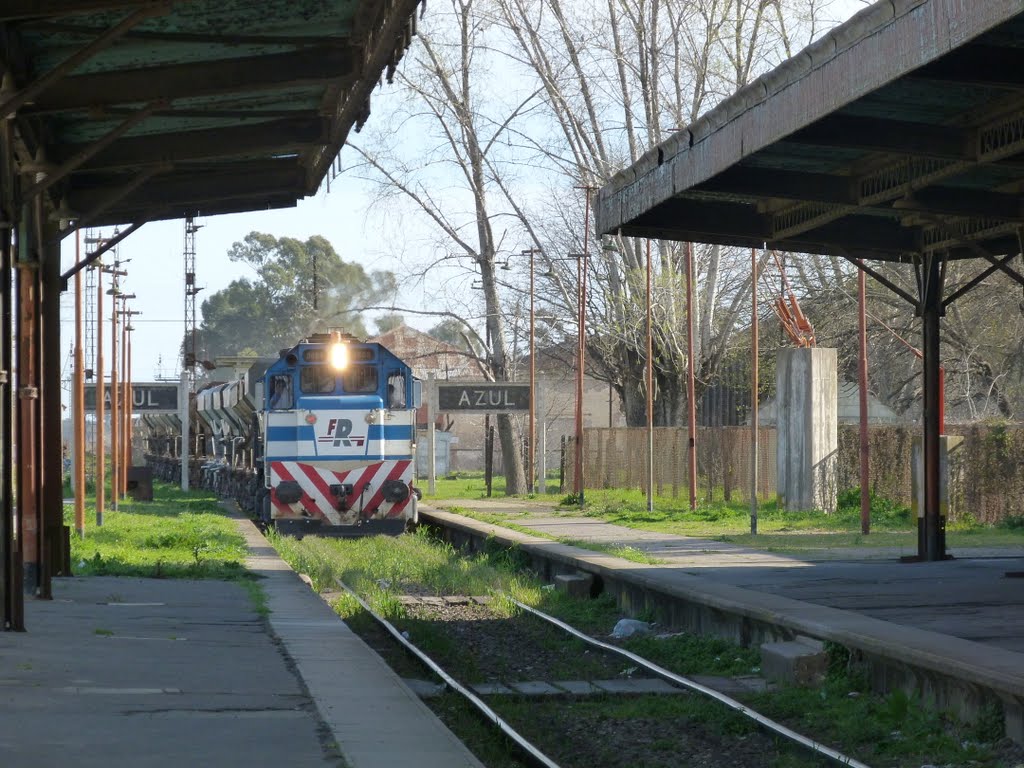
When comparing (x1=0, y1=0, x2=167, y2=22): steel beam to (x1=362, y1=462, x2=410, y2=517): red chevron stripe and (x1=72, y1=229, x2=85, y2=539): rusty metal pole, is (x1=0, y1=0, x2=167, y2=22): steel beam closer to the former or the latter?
(x1=72, y1=229, x2=85, y2=539): rusty metal pole

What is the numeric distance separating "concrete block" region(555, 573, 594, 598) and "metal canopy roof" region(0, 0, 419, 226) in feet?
19.1

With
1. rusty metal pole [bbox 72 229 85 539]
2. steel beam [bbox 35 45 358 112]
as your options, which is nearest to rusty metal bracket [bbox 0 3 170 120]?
steel beam [bbox 35 45 358 112]

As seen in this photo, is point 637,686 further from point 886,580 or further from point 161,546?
point 161,546

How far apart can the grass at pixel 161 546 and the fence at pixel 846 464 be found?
1093 centimetres

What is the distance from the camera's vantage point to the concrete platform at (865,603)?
9.73 m

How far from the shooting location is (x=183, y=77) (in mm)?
12742

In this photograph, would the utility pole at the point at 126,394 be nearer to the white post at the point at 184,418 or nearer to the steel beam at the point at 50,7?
the white post at the point at 184,418

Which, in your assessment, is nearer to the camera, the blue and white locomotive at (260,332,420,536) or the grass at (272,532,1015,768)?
the grass at (272,532,1015,768)

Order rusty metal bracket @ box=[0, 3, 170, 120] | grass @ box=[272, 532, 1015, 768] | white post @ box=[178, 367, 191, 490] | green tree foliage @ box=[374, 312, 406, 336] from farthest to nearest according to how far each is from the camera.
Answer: green tree foliage @ box=[374, 312, 406, 336] → white post @ box=[178, 367, 191, 490] → rusty metal bracket @ box=[0, 3, 170, 120] → grass @ box=[272, 532, 1015, 768]

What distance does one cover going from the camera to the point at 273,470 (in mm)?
24750

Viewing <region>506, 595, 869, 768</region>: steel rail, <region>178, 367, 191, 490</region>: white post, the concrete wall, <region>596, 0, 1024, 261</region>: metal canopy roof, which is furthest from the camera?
<region>178, 367, 191, 490</region>: white post

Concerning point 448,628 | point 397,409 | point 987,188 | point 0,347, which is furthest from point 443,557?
point 0,347

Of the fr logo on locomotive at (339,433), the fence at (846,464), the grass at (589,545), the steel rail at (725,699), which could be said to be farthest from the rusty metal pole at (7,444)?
the fence at (846,464)

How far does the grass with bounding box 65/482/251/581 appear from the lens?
18.5 m
